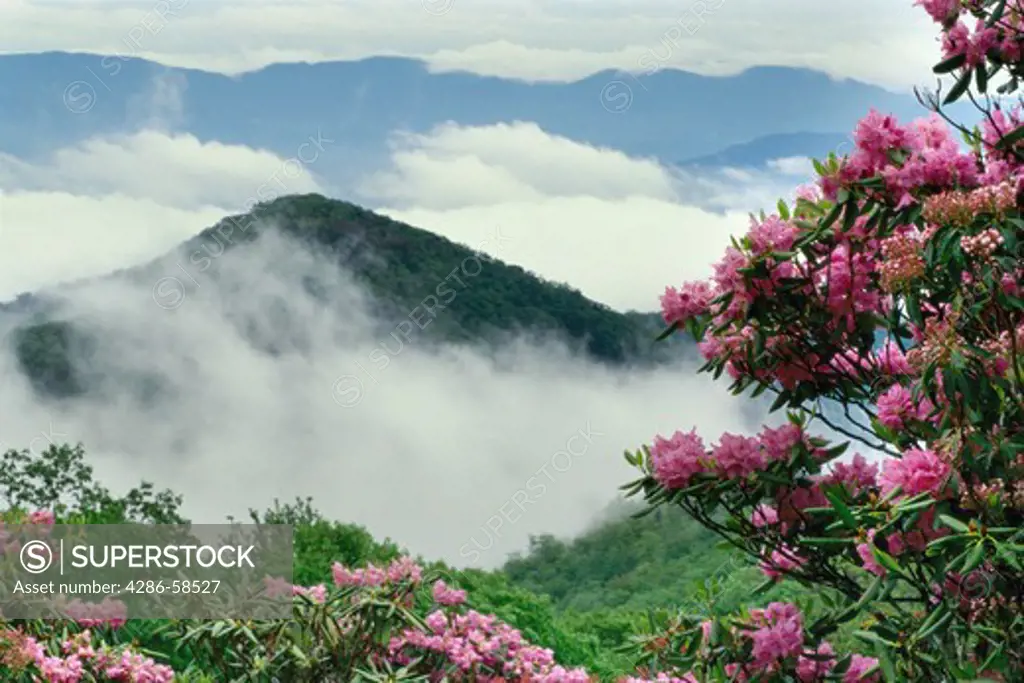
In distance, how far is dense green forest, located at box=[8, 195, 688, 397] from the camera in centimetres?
1235

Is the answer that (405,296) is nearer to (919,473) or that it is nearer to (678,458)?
(678,458)

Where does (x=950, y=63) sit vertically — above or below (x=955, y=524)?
above

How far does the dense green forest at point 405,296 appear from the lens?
1235cm

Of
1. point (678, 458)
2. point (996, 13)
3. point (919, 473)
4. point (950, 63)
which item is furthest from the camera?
Result: point (678, 458)

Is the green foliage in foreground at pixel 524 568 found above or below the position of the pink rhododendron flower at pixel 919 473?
below

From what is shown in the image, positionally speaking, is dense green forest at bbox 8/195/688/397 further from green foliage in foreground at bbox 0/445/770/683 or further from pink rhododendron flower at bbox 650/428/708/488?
pink rhododendron flower at bbox 650/428/708/488

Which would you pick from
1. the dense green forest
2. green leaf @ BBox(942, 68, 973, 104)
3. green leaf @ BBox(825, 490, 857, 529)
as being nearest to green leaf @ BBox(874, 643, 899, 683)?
green leaf @ BBox(825, 490, 857, 529)

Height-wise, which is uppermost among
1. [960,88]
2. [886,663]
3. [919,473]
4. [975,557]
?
[960,88]

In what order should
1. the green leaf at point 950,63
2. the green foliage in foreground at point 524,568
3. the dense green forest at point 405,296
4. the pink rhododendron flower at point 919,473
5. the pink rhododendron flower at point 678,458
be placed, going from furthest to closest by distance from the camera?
the dense green forest at point 405,296
the green foliage in foreground at point 524,568
the pink rhododendron flower at point 678,458
the green leaf at point 950,63
the pink rhododendron flower at point 919,473

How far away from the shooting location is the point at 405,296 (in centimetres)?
1284

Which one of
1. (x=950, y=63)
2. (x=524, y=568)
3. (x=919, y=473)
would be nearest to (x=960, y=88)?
(x=950, y=63)

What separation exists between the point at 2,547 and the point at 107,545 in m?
0.72

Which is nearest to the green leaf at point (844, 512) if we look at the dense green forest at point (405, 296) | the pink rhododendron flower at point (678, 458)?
the pink rhododendron flower at point (678, 458)

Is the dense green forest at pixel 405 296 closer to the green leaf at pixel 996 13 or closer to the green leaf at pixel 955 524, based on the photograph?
the green leaf at pixel 996 13
